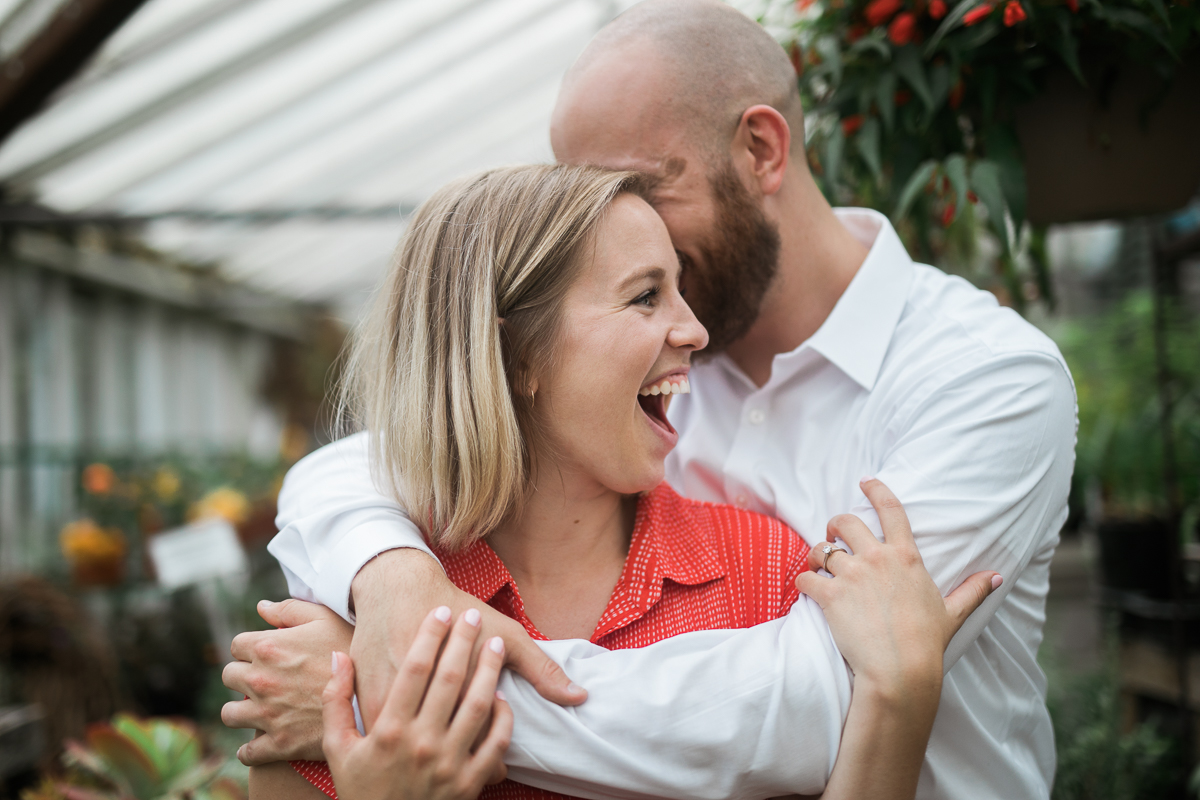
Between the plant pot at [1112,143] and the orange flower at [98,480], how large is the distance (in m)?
4.66

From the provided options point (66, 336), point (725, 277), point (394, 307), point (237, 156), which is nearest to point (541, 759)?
point (394, 307)

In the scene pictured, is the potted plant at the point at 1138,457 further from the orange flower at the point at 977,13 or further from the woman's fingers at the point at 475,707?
the woman's fingers at the point at 475,707

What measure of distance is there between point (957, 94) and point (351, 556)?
4.34 feet

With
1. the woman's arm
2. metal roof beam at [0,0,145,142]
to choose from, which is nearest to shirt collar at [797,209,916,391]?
the woman's arm

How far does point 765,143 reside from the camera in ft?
5.65

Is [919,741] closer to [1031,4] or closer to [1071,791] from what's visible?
[1031,4]

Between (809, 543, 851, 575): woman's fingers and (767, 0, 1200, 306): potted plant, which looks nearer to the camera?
(809, 543, 851, 575): woman's fingers

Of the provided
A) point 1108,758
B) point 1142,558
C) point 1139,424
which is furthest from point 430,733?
point 1139,424

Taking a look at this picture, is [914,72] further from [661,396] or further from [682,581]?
[682,581]

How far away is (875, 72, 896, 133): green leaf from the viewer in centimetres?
158

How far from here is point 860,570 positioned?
1149mm

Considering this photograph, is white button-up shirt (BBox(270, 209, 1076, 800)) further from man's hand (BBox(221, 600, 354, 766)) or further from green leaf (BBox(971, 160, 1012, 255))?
green leaf (BBox(971, 160, 1012, 255))

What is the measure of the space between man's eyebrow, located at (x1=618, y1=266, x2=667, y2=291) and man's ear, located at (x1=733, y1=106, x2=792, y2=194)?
466mm

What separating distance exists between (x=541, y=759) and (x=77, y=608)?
9.40ft
